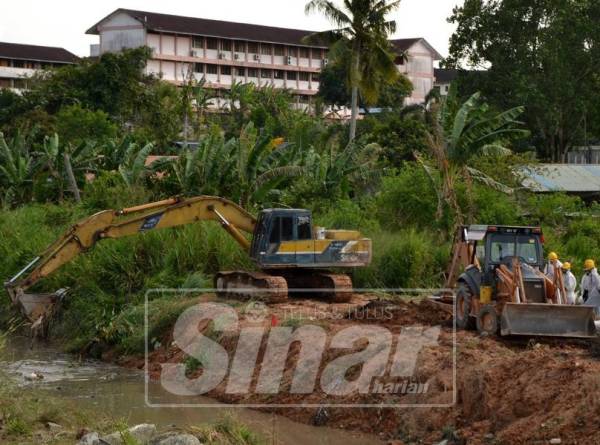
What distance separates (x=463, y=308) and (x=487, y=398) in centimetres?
422

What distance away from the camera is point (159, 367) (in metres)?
21.5

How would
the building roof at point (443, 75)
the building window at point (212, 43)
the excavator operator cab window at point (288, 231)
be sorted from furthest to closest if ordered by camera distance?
the building roof at point (443, 75) → the building window at point (212, 43) → the excavator operator cab window at point (288, 231)

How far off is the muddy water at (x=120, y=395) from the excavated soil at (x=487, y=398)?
0.45m

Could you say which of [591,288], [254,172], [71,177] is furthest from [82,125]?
[591,288]

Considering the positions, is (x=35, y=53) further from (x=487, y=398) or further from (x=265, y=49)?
(x=487, y=398)

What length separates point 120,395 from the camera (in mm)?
19500

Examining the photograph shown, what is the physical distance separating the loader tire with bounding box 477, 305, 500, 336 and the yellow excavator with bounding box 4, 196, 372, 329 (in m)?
6.19

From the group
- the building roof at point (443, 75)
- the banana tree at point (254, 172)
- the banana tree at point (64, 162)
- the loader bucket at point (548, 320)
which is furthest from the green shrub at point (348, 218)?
the building roof at point (443, 75)

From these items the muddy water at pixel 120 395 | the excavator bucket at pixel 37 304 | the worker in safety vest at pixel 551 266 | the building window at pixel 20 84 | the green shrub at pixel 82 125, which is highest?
the building window at pixel 20 84

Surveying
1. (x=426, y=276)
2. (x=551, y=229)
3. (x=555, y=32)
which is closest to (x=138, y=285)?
(x=426, y=276)

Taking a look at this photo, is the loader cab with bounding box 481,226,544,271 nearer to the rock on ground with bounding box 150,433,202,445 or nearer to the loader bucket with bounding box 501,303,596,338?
the loader bucket with bounding box 501,303,596,338

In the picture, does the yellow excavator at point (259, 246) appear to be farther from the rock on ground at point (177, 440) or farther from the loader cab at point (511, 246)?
the rock on ground at point (177, 440)

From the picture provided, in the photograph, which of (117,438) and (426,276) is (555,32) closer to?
(426,276)

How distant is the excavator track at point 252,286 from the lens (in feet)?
77.0
